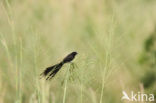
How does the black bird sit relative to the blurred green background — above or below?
below

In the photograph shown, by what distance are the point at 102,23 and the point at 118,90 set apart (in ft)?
3.44

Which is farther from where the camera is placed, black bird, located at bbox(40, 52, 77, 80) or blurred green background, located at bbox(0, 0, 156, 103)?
blurred green background, located at bbox(0, 0, 156, 103)

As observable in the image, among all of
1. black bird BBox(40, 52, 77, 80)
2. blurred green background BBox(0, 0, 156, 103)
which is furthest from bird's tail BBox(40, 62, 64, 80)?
blurred green background BBox(0, 0, 156, 103)

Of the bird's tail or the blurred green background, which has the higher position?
the blurred green background

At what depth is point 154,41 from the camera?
2.96 meters

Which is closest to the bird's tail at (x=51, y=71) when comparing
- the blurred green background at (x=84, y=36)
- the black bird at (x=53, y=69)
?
the black bird at (x=53, y=69)

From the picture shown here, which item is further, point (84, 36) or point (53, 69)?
point (84, 36)

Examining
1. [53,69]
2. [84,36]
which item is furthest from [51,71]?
[84,36]

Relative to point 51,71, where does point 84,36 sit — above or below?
above

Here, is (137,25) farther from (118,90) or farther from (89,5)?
(118,90)

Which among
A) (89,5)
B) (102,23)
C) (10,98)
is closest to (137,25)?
(102,23)

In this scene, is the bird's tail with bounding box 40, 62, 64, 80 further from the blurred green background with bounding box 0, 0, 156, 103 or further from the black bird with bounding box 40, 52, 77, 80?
the blurred green background with bounding box 0, 0, 156, 103

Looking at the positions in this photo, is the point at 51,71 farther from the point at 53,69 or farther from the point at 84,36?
the point at 84,36

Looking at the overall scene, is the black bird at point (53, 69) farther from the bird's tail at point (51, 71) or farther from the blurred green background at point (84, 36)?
the blurred green background at point (84, 36)
